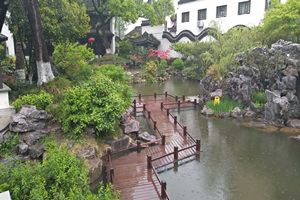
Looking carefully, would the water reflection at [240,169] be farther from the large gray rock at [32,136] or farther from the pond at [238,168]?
→ the large gray rock at [32,136]

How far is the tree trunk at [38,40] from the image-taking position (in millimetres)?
12453

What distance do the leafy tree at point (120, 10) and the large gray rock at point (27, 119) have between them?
20.1 m

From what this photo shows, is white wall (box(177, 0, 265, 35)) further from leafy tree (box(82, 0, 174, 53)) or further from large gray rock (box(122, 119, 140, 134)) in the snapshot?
large gray rock (box(122, 119, 140, 134))

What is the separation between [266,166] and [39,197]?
9.54 m

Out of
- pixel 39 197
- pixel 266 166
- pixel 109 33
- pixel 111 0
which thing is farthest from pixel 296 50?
pixel 109 33

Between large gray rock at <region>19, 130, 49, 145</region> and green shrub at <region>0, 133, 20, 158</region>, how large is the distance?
10.4 inches

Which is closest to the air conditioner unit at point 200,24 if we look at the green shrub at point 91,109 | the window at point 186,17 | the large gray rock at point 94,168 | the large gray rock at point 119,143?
the window at point 186,17

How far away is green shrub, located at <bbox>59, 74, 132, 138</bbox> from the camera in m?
10.9

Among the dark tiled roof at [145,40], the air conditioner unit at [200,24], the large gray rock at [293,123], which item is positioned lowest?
the large gray rock at [293,123]

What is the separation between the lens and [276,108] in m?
15.6

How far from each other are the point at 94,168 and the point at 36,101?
445 cm

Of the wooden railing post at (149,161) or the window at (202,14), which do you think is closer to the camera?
the wooden railing post at (149,161)

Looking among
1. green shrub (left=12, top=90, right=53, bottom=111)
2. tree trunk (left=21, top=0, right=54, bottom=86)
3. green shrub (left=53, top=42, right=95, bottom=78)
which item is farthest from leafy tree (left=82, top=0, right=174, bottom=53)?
green shrub (left=12, top=90, right=53, bottom=111)

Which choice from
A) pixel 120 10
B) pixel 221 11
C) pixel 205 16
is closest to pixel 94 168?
pixel 120 10
